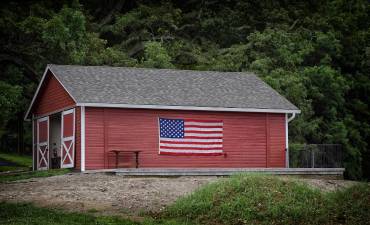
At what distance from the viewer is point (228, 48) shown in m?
48.8

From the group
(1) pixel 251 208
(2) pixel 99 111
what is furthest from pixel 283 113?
(1) pixel 251 208

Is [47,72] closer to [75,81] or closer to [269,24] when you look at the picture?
[75,81]

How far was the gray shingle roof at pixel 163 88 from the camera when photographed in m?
30.8

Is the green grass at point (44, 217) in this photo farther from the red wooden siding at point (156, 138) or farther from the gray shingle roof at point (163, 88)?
the gray shingle roof at point (163, 88)

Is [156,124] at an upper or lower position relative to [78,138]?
upper

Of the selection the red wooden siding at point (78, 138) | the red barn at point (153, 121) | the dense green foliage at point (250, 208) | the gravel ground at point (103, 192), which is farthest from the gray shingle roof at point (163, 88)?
the dense green foliage at point (250, 208)

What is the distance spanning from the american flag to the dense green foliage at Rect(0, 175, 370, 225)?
12.0 metres

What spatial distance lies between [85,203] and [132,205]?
1284 mm

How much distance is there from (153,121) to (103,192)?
9.48 m

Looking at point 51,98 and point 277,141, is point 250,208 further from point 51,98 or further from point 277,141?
point 51,98

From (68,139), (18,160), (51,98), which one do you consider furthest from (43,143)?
(18,160)

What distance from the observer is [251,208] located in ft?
57.2

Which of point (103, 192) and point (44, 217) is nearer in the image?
point (44, 217)

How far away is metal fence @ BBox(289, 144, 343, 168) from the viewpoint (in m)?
35.3
